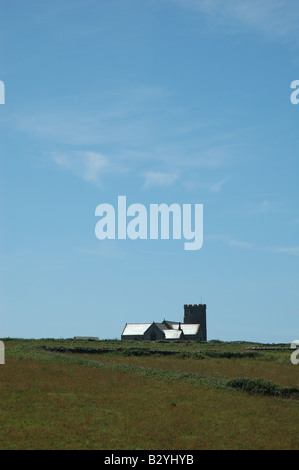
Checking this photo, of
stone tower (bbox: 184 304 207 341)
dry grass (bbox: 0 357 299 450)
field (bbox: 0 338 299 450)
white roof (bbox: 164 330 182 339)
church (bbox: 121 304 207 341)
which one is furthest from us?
stone tower (bbox: 184 304 207 341)

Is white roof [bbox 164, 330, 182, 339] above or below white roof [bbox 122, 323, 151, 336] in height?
below

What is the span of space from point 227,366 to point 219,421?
29.8 metres

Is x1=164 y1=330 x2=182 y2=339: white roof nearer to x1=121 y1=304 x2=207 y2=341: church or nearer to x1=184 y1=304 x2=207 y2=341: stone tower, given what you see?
x1=121 y1=304 x2=207 y2=341: church

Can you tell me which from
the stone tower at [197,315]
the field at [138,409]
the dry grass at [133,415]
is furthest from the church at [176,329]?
the dry grass at [133,415]

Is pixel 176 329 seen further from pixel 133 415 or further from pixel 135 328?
pixel 133 415

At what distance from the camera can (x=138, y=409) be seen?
1292 inches

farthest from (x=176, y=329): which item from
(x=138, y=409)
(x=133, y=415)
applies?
(x=133, y=415)

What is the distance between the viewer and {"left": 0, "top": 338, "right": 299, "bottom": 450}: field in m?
26.6

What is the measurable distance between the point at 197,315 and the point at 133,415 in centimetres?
14743

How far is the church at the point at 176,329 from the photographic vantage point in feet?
481

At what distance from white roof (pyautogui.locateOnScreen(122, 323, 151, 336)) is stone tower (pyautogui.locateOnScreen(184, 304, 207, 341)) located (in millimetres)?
29868

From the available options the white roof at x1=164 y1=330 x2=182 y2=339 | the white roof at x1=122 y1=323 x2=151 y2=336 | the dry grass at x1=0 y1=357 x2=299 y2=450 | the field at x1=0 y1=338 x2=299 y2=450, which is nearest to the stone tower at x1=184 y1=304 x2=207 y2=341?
the white roof at x1=164 y1=330 x2=182 y2=339

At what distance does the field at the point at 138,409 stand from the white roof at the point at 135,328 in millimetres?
95407
